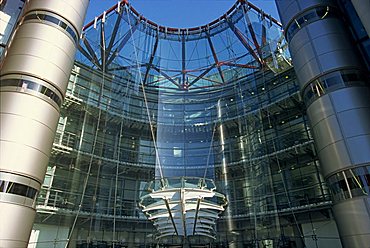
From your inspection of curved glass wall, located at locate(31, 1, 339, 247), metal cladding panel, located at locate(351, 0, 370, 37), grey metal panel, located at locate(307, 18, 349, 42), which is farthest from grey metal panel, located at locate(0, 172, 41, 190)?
grey metal panel, located at locate(307, 18, 349, 42)

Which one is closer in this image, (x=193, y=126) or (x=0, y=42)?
(x=0, y=42)

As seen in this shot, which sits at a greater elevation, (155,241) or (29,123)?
(29,123)

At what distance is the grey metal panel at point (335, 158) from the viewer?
27.3 ft

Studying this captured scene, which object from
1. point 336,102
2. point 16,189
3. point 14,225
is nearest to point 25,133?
point 16,189

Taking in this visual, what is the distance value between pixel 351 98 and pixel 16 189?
10801 millimetres

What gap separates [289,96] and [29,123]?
11.8m

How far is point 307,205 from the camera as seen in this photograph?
38.3ft

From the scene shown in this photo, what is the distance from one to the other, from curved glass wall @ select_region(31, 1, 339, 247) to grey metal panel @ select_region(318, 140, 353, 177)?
3.16m

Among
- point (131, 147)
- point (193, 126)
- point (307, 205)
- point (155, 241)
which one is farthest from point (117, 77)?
point (307, 205)

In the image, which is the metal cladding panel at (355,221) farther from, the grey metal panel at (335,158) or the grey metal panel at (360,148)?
the grey metal panel at (360,148)

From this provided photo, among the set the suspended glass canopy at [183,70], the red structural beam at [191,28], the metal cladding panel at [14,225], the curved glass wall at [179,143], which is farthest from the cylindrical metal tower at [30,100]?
the red structural beam at [191,28]

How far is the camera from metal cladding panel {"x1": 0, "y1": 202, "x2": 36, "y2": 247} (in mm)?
6898

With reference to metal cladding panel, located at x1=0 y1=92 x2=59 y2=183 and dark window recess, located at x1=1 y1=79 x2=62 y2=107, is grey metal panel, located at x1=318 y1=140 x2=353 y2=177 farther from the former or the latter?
dark window recess, located at x1=1 y1=79 x2=62 y2=107

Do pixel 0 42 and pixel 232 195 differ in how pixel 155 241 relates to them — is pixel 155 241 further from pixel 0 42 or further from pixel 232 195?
pixel 0 42
